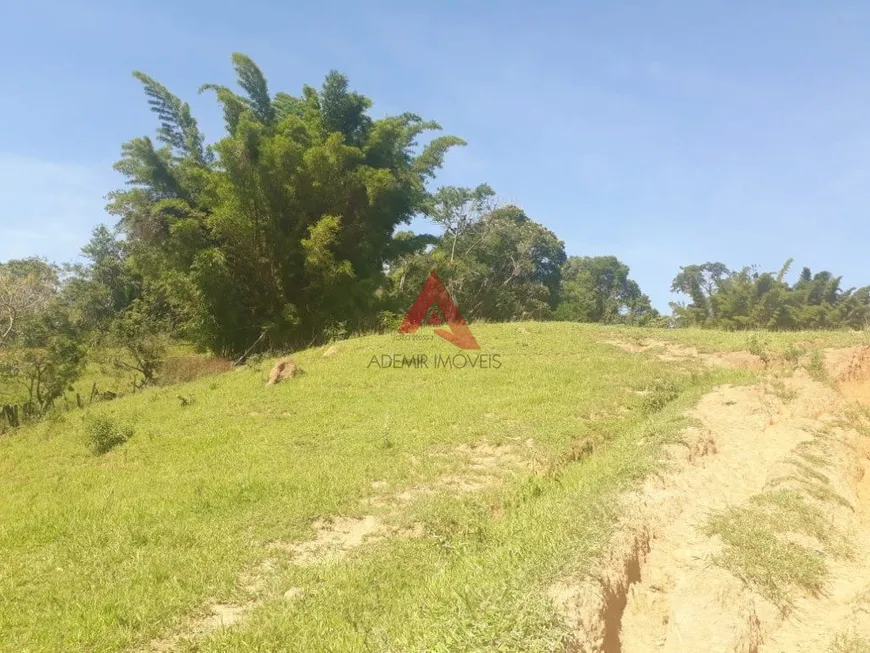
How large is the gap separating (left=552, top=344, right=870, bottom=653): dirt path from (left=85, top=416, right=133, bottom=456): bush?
8057 millimetres

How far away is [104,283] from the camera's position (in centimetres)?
2709

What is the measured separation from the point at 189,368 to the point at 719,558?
548 inches

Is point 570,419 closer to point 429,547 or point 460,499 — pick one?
point 460,499

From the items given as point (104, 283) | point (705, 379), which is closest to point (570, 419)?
point (705, 379)

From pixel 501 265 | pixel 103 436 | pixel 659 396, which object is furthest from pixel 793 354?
pixel 501 265

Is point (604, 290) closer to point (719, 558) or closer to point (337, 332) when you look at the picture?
point (337, 332)

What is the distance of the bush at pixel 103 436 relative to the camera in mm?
8781

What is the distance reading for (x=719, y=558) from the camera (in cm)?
403

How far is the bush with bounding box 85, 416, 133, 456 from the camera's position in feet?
28.8

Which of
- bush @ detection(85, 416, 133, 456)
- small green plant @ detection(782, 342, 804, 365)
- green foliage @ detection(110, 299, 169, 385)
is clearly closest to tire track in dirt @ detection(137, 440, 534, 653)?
bush @ detection(85, 416, 133, 456)

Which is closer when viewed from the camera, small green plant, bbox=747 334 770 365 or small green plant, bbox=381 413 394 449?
small green plant, bbox=381 413 394 449

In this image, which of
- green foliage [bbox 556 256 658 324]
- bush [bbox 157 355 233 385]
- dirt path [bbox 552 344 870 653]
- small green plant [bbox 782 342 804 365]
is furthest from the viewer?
green foliage [bbox 556 256 658 324]

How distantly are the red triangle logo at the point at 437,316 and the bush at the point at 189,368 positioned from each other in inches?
197

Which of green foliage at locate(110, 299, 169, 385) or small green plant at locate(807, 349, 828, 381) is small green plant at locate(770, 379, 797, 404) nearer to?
small green plant at locate(807, 349, 828, 381)
